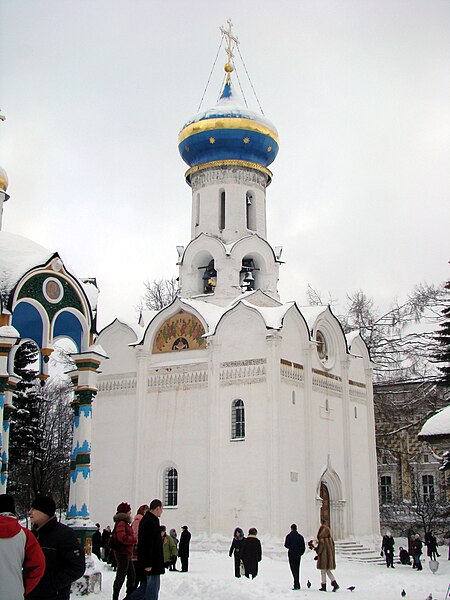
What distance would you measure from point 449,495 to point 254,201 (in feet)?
41.4

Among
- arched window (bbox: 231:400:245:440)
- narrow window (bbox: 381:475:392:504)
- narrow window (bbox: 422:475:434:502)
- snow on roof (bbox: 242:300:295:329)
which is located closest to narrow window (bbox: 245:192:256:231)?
snow on roof (bbox: 242:300:295:329)

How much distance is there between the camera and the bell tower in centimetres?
2245

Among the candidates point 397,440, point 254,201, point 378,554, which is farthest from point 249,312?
Result: point 397,440

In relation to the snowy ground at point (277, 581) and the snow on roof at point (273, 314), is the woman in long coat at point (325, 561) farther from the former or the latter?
the snow on roof at point (273, 314)

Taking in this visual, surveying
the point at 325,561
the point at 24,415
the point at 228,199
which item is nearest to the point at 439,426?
the point at 325,561

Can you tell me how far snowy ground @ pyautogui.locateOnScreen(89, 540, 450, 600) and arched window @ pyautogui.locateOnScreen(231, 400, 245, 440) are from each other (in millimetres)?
2688

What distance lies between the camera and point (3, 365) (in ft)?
33.8

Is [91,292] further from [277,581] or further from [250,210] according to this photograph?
[250,210]

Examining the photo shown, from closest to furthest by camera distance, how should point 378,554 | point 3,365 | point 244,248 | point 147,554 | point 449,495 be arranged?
point 147,554 → point 3,365 → point 378,554 → point 244,248 → point 449,495

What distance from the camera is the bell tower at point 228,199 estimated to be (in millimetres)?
22453

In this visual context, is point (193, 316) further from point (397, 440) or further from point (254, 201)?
point (397, 440)

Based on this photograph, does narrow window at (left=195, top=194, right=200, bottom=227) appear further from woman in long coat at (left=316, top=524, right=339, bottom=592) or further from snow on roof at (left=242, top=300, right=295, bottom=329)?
woman in long coat at (left=316, top=524, right=339, bottom=592)

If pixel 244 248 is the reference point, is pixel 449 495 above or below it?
below

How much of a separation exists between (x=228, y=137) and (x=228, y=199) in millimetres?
1808
